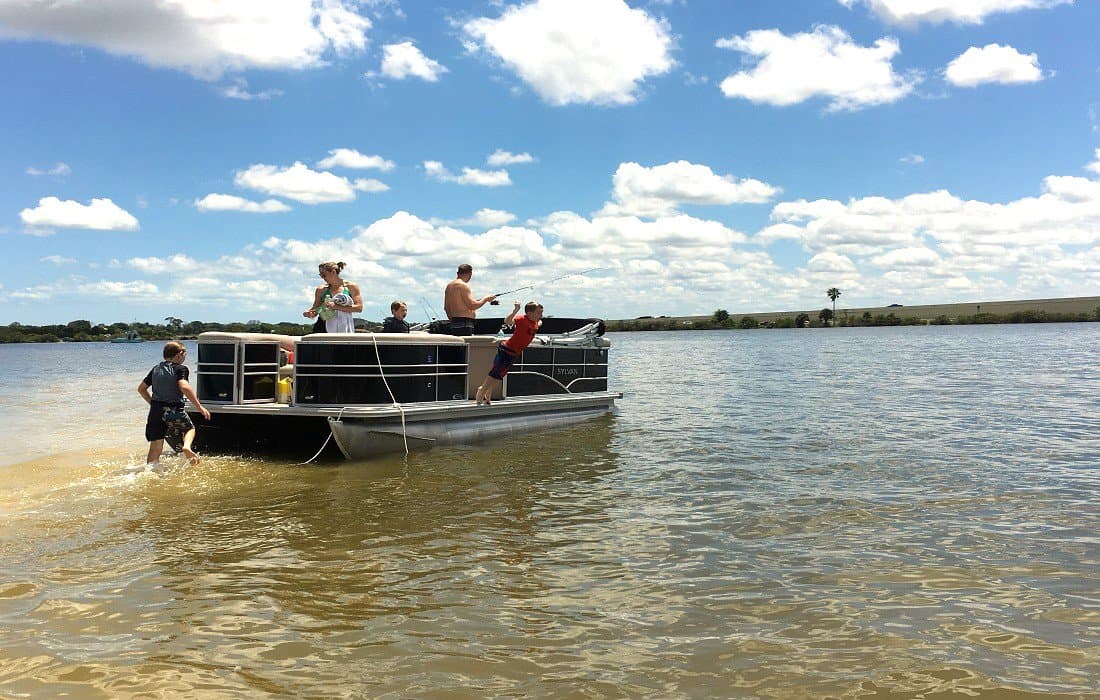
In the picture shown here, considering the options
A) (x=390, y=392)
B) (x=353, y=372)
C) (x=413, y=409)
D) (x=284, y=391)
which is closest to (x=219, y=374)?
(x=284, y=391)

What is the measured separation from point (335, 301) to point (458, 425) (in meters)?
2.95

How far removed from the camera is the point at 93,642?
16.7ft

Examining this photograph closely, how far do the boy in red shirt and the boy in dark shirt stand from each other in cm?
184

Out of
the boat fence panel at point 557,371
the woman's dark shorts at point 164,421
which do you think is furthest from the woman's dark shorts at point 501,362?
the woman's dark shorts at point 164,421

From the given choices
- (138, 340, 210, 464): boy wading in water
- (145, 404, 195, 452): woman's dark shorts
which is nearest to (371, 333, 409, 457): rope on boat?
(138, 340, 210, 464): boy wading in water

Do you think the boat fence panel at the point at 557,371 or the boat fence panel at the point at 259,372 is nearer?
the boat fence panel at the point at 259,372

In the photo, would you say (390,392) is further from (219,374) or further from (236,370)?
(219,374)

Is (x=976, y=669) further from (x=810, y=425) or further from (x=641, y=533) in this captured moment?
(x=810, y=425)

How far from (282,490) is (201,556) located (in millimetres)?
3020

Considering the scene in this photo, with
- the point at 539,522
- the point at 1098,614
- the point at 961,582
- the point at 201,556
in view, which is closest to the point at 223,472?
the point at 201,556

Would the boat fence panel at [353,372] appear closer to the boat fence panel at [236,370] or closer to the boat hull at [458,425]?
the boat hull at [458,425]

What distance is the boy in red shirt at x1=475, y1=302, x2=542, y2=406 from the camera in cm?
1356

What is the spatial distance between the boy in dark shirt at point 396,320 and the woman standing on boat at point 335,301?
4.78ft

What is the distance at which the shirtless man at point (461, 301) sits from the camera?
14320 millimetres
